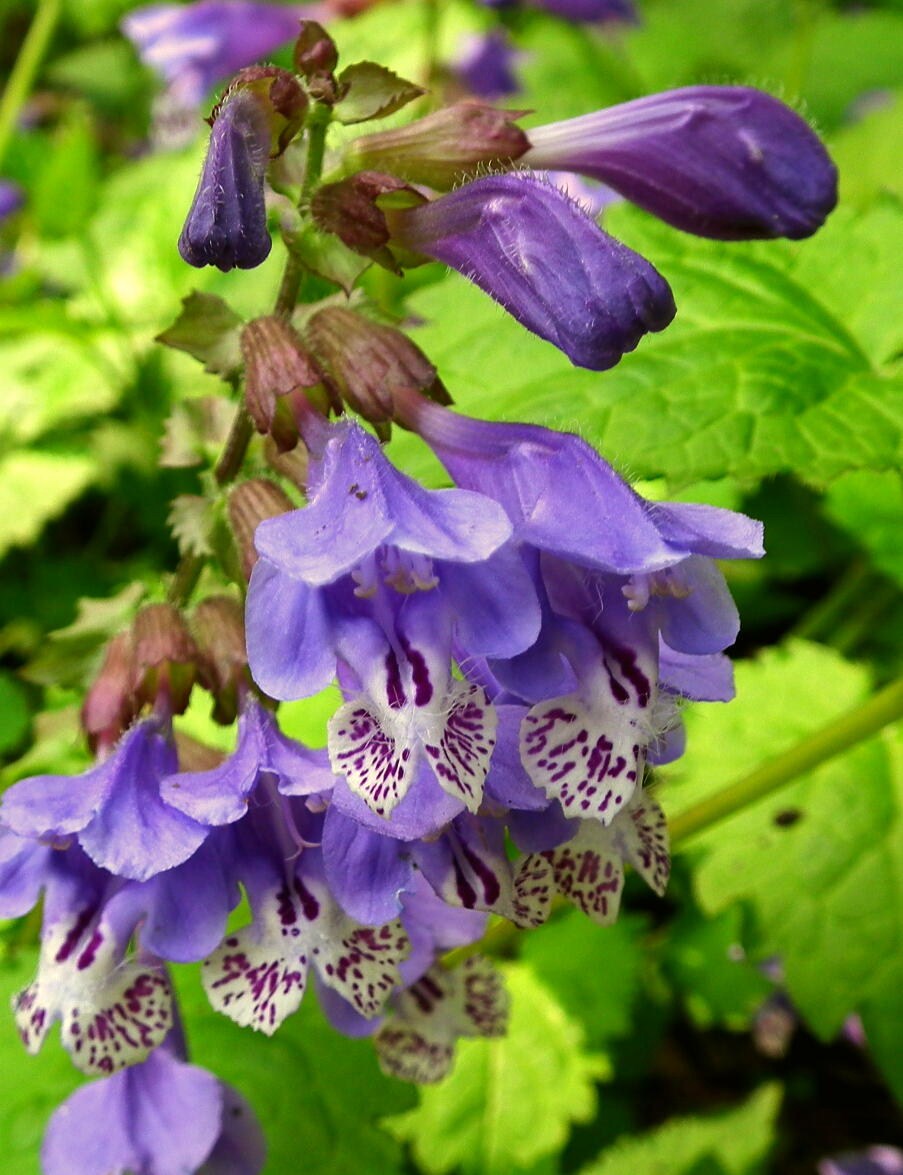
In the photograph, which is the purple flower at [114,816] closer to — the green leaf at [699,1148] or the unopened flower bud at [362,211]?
the unopened flower bud at [362,211]

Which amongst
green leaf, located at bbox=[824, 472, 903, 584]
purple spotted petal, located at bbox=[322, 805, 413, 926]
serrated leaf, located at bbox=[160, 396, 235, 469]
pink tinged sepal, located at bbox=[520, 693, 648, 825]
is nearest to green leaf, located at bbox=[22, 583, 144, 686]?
serrated leaf, located at bbox=[160, 396, 235, 469]

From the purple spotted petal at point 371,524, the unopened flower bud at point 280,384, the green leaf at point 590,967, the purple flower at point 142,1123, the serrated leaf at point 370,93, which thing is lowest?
the green leaf at point 590,967

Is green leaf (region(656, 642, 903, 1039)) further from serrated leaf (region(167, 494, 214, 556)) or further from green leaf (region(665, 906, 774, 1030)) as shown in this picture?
serrated leaf (region(167, 494, 214, 556))

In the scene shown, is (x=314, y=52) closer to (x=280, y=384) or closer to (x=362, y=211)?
(x=362, y=211)

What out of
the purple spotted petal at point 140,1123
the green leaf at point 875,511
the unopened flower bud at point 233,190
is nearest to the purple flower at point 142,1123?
the purple spotted petal at point 140,1123

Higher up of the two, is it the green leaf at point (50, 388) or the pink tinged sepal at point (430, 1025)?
the pink tinged sepal at point (430, 1025)

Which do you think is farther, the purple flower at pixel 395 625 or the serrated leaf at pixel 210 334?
the serrated leaf at pixel 210 334

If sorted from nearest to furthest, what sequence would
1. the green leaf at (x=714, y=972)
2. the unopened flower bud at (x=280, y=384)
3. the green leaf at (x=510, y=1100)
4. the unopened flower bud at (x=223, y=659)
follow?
1. the unopened flower bud at (x=280, y=384)
2. the unopened flower bud at (x=223, y=659)
3. the green leaf at (x=510, y=1100)
4. the green leaf at (x=714, y=972)

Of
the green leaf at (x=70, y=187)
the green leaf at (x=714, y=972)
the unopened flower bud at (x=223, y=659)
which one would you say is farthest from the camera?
the green leaf at (x=70, y=187)
